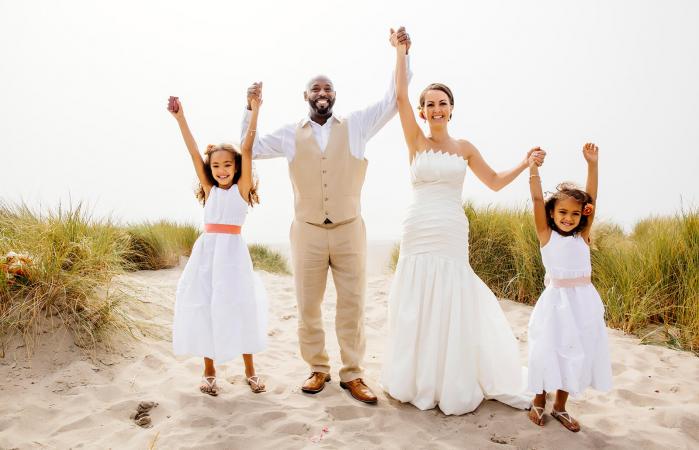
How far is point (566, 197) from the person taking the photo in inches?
130

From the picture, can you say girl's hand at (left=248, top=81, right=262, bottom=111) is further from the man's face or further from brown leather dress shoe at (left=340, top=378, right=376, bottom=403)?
brown leather dress shoe at (left=340, top=378, right=376, bottom=403)

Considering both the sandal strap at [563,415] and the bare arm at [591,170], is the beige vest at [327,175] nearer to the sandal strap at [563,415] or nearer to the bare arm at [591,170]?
the bare arm at [591,170]

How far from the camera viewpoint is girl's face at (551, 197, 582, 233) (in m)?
3.30

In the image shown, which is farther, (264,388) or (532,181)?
(264,388)

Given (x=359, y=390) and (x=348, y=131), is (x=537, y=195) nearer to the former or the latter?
(x=348, y=131)

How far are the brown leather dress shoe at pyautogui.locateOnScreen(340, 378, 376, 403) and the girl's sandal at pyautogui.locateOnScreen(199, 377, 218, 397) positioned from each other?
38.1 inches

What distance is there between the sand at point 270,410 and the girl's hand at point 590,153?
5.71 feet

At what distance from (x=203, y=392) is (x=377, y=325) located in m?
2.84

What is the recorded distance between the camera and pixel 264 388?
4.01m

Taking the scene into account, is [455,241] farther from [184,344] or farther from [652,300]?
[652,300]

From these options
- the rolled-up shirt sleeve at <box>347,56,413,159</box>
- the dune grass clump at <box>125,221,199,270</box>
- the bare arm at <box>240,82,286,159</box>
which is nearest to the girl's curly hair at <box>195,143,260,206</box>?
the bare arm at <box>240,82,286,159</box>

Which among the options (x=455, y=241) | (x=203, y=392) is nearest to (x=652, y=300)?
(x=455, y=241)

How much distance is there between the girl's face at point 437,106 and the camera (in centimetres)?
362

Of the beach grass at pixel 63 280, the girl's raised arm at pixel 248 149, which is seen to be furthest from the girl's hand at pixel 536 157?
the beach grass at pixel 63 280
